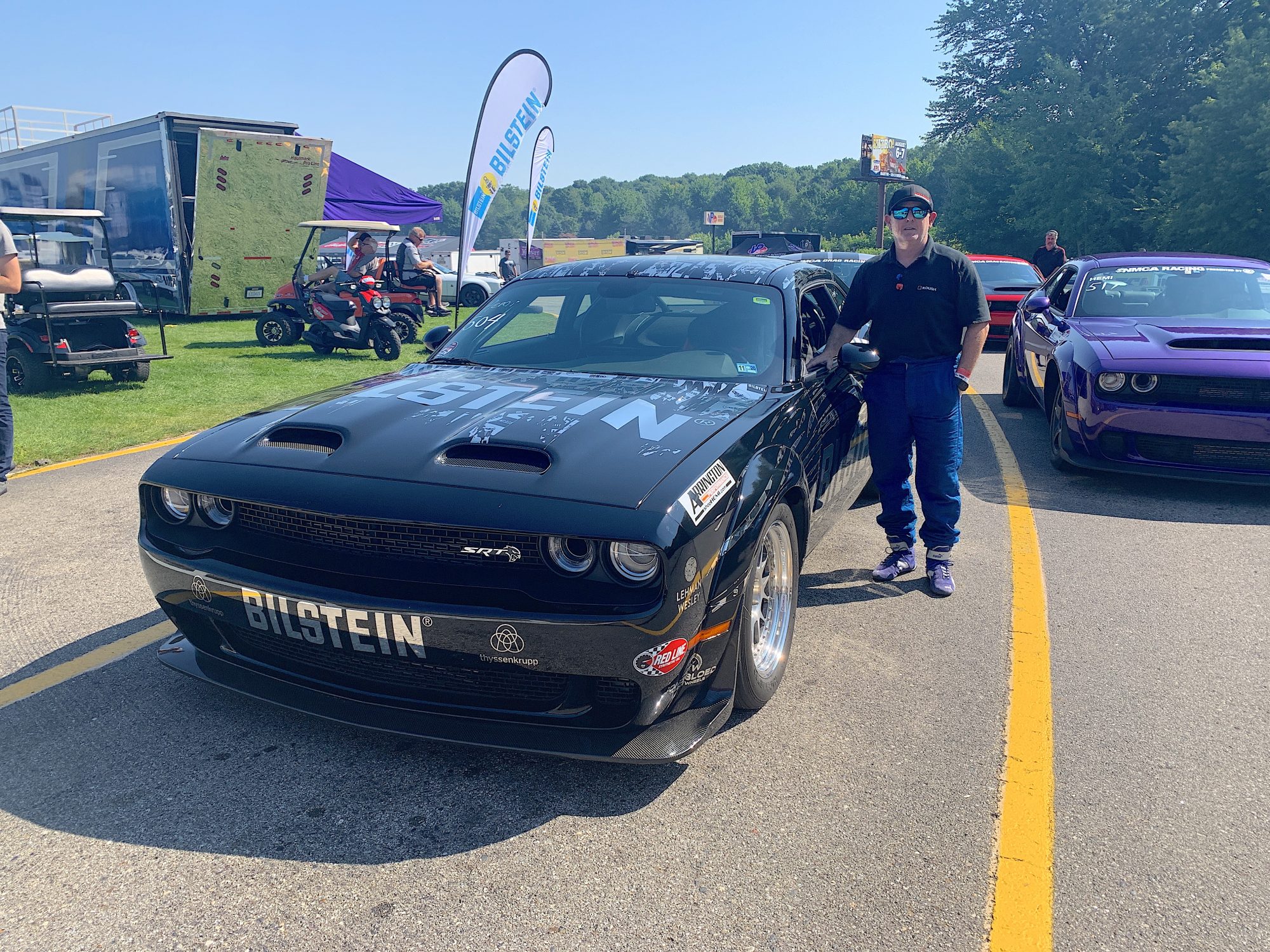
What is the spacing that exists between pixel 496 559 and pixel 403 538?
0.27 metres

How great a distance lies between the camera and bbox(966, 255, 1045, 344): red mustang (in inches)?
569

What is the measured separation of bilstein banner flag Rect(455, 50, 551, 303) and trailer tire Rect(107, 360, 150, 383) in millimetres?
4636

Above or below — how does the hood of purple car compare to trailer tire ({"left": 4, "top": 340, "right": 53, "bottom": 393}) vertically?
above

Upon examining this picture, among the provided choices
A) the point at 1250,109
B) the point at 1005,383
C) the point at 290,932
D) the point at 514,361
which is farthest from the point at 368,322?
the point at 1250,109

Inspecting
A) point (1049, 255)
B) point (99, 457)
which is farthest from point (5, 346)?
point (1049, 255)

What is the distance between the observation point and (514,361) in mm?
3988

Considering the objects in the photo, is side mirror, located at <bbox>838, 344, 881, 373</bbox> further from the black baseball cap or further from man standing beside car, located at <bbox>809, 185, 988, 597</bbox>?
the black baseball cap

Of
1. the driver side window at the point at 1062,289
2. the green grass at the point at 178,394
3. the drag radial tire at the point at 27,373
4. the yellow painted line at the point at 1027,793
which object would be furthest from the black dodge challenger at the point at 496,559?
the drag radial tire at the point at 27,373

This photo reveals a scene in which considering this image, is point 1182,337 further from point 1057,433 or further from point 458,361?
point 458,361

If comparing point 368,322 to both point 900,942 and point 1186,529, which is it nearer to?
point 1186,529

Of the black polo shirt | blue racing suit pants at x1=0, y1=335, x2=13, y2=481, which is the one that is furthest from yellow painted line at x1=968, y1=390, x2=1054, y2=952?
blue racing suit pants at x1=0, y1=335, x2=13, y2=481

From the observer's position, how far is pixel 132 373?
10.5 metres

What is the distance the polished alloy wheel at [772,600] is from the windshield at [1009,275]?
1299cm

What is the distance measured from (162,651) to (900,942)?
2.45 metres
